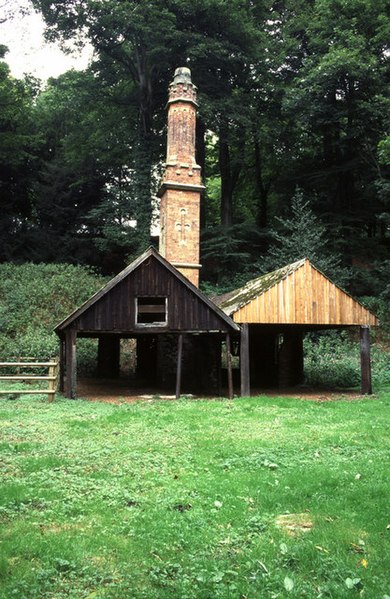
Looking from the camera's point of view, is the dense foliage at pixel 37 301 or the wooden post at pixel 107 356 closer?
the dense foliage at pixel 37 301

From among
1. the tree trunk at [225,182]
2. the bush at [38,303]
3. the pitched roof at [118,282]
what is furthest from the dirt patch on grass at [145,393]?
the tree trunk at [225,182]

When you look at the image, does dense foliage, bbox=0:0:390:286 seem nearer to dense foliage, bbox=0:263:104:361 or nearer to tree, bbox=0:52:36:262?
tree, bbox=0:52:36:262

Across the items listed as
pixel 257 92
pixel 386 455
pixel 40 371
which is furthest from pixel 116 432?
pixel 257 92

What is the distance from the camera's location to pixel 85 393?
18.0m

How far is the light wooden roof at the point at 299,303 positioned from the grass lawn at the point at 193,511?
19.0 feet

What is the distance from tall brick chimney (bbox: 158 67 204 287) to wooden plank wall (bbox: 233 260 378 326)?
5884 mm

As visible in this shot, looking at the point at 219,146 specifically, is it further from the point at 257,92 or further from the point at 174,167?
the point at 174,167

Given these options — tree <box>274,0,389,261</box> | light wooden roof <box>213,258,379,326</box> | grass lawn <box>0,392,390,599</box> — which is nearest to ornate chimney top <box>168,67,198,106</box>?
tree <box>274,0,389,261</box>

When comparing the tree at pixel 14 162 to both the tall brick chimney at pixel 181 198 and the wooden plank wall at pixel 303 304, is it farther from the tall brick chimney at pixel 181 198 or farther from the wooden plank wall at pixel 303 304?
the wooden plank wall at pixel 303 304

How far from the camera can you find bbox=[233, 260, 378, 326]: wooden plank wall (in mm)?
16312

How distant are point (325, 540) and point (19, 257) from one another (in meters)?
34.4

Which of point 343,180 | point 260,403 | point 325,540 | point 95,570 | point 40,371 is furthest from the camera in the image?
point 343,180

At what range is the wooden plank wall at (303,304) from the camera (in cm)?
1631

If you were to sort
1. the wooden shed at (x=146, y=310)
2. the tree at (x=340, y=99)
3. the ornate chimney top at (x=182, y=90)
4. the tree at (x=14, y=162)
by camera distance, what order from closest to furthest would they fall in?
the wooden shed at (x=146, y=310) → the ornate chimney top at (x=182, y=90) → the tree at (x=340, y=99) → the tree at (x=14, y=162)
